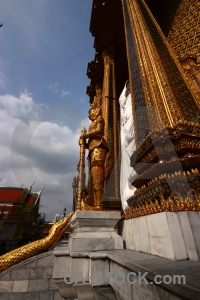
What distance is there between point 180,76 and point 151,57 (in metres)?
0.71

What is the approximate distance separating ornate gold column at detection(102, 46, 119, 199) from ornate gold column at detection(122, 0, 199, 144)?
228cm

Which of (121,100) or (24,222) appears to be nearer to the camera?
(121,100)

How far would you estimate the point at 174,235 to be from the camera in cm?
137

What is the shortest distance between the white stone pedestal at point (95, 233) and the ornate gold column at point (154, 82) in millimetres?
1433

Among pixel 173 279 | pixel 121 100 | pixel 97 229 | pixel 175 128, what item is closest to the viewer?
pixel 173 279

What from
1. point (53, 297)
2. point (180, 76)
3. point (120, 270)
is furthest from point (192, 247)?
point (53, 297)

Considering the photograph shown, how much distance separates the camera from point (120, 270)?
4.35 feet

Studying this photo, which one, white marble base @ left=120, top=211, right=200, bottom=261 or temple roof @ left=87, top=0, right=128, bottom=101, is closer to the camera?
white marble base @ left=120, top=211, right=200, bottom=261

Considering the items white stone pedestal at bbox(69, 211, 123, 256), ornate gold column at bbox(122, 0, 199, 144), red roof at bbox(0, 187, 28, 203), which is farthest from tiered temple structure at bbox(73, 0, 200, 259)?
red roof at bbox(0, 187, 28, 203)

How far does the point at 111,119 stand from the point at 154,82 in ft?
11.6

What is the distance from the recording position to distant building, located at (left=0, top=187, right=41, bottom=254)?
11164 millimetres

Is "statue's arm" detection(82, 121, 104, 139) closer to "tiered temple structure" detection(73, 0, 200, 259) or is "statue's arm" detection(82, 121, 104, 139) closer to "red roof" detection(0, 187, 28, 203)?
"tiered temple structure" detection(73, 0, 200, 259)

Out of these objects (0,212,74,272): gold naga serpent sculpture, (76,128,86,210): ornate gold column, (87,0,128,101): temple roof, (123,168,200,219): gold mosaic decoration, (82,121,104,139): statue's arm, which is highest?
(87,0,128,101): temple roof

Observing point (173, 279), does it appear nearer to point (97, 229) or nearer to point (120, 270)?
point (120, 270)
